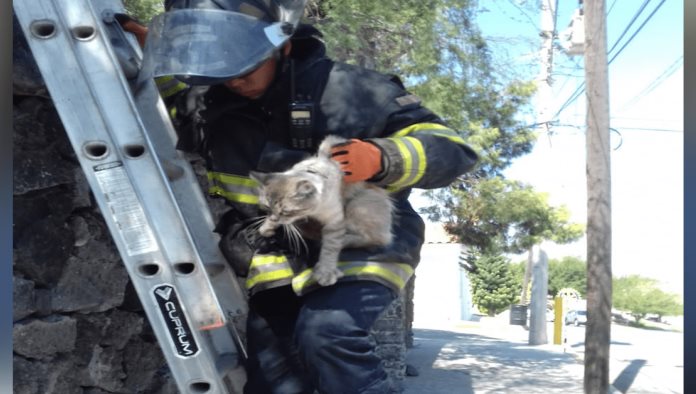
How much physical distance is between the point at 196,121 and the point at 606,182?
8717 millimetres

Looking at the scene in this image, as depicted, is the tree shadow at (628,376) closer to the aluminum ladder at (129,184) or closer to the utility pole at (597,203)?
the utility pole at (597,203)

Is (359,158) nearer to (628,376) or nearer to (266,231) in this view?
(266,231)

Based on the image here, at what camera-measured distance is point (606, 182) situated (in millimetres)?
10148

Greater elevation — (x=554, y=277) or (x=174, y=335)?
(x=174, y=335)

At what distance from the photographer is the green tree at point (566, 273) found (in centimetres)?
3503

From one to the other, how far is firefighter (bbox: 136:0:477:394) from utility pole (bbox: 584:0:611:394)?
830cm

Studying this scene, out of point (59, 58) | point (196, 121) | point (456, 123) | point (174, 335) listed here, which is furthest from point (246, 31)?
point (456, 123)

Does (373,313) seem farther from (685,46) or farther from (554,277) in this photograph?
(554,277)

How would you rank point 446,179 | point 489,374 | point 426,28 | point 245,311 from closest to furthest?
point 446,179, point 245,311, point 426,28, point 489,374

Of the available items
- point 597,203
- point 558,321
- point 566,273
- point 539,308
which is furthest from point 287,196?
point 566,273

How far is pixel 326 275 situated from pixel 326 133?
0.46 m

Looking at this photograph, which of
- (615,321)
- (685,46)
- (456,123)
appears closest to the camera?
(685,46)

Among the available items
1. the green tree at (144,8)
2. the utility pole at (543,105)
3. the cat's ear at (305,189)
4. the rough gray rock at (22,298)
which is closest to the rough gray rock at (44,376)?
the rough gray rock at (22,298)

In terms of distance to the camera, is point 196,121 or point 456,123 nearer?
point 196,121
